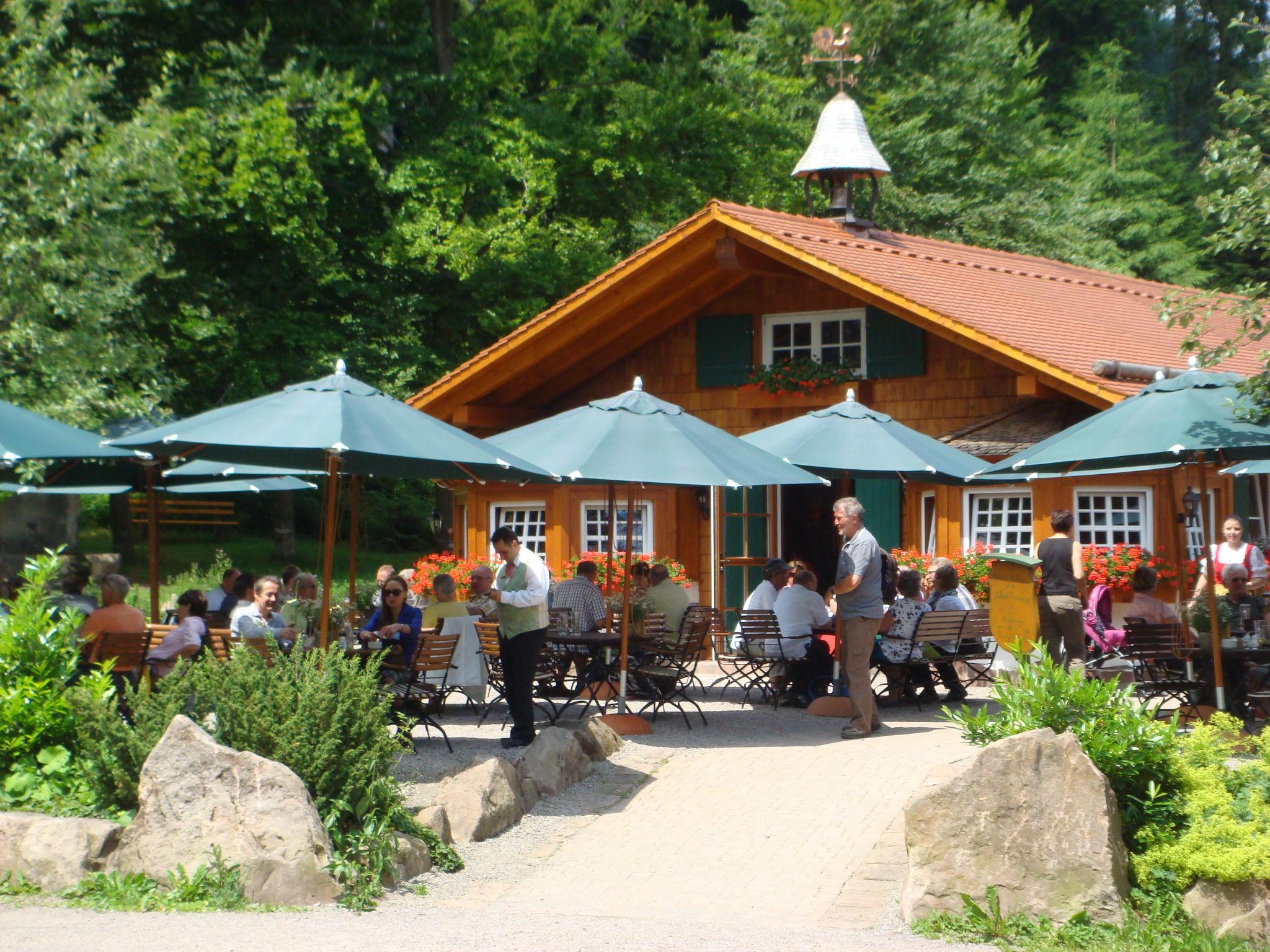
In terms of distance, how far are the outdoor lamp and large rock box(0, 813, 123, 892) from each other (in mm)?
8732

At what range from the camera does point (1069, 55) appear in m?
40.6

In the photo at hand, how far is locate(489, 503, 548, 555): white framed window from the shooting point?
1853 cm

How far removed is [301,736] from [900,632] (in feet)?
20.5

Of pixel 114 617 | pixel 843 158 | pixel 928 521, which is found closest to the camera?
pixel 114 617

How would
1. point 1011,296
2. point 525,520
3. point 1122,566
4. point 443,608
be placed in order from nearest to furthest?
1. point 443,608
2. point 1122,566
3. point 525,520
4. point 1011,296

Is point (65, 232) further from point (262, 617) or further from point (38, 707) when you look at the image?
point (38, 707)

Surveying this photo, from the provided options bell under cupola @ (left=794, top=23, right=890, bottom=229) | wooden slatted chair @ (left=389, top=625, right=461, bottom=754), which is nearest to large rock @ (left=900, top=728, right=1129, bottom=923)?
wooden slatted chair @ (left=389, top=625, right=461, bottom=754)

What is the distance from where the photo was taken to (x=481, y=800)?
26.1 feet

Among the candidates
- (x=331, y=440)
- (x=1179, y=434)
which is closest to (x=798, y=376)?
(x=1179, y=434)

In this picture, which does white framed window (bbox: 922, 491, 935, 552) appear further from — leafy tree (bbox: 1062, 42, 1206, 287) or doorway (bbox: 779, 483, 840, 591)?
leafy tree (bbox: 1062, 42, 1206, 287)

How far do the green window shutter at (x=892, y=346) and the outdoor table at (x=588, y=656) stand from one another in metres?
5.94

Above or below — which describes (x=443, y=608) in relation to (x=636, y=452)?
below

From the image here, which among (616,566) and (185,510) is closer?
(616,566)

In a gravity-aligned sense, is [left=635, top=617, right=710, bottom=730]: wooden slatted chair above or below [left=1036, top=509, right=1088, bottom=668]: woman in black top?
below
